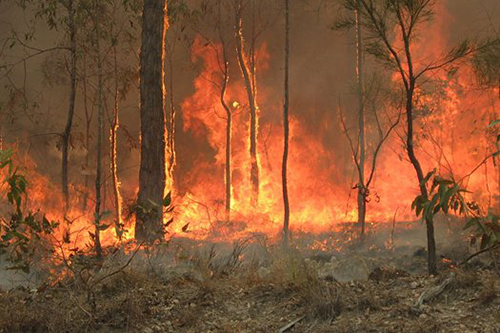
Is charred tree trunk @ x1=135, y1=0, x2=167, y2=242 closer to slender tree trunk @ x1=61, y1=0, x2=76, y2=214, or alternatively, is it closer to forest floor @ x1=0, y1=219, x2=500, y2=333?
slender tree trunk @ x1=61, y1=0, x2=76, y2=214

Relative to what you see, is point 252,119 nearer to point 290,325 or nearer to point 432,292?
point 432,292

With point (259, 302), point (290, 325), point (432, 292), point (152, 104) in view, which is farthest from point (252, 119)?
point (290, 325)

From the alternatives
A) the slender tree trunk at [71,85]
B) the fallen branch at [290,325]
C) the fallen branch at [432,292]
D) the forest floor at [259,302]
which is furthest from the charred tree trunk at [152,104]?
the fallen branch at [432,292]

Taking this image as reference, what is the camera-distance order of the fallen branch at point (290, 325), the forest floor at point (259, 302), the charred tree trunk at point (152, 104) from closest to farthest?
the forest floor at point (259, 302) → the fallen branch at point (290, 325) → the charred tree trunk at point (152, 104)

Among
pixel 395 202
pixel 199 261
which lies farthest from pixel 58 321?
pixel 395 202

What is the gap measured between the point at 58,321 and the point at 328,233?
37.2 ft

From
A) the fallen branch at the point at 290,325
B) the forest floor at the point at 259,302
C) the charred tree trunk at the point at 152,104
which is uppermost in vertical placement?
the charred tree trunk at the point at 152,104

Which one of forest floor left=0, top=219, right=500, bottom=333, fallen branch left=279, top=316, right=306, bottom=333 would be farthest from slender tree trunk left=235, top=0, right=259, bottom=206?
fallen branch left=279, top=316, right=306, bottom=333

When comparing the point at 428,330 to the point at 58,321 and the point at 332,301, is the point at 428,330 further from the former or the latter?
the point at 58,321

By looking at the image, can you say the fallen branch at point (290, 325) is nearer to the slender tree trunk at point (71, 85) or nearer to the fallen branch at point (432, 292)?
the fallen branch at point (432, 292)

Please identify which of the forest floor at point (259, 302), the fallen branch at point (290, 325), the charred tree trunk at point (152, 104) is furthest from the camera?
the charred tree trunk at point (152, 104)

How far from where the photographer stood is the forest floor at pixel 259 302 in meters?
4.30

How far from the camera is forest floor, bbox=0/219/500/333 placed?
169 inches

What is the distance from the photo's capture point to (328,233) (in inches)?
595
